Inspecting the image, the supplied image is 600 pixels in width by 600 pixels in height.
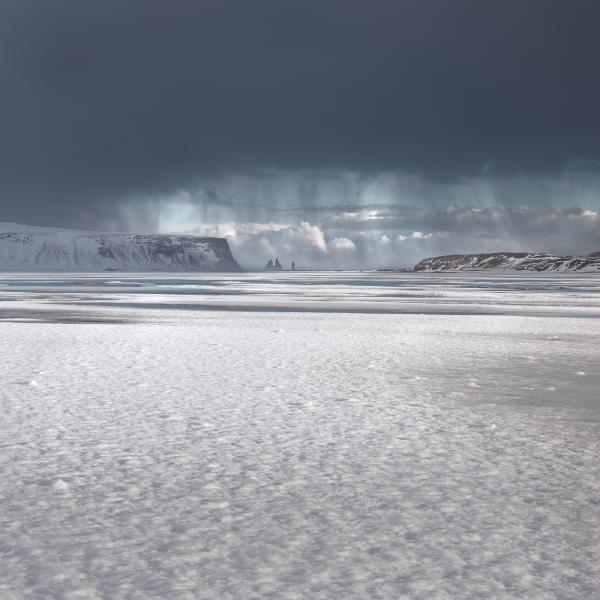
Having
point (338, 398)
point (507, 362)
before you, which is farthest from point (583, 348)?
point (338, 398)

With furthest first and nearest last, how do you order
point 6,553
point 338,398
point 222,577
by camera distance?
point 338,398
point 6,553
point 222,577

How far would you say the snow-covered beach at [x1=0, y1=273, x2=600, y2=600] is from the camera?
366 centimetres

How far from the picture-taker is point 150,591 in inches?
135

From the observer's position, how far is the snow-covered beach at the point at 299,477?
366cm

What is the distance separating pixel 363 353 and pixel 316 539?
9539 millimetres

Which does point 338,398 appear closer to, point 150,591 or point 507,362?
point 507,362

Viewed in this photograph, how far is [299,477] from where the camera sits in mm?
5469

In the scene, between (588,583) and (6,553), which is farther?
(6,553)

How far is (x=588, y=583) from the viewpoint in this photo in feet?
11.7

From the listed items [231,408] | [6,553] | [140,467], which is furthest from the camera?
[231,408]

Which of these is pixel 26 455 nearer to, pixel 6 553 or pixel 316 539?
pixel 6 553

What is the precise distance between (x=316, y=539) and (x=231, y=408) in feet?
13.7

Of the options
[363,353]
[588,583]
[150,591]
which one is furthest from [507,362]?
[150,591]

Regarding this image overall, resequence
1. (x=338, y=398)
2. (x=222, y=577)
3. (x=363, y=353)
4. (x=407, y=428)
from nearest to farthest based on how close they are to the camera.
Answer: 1. (x=222, y=577)
2. (x=407, y=428)
3. (x=338, y=398)
4. (x=363, y=353)
